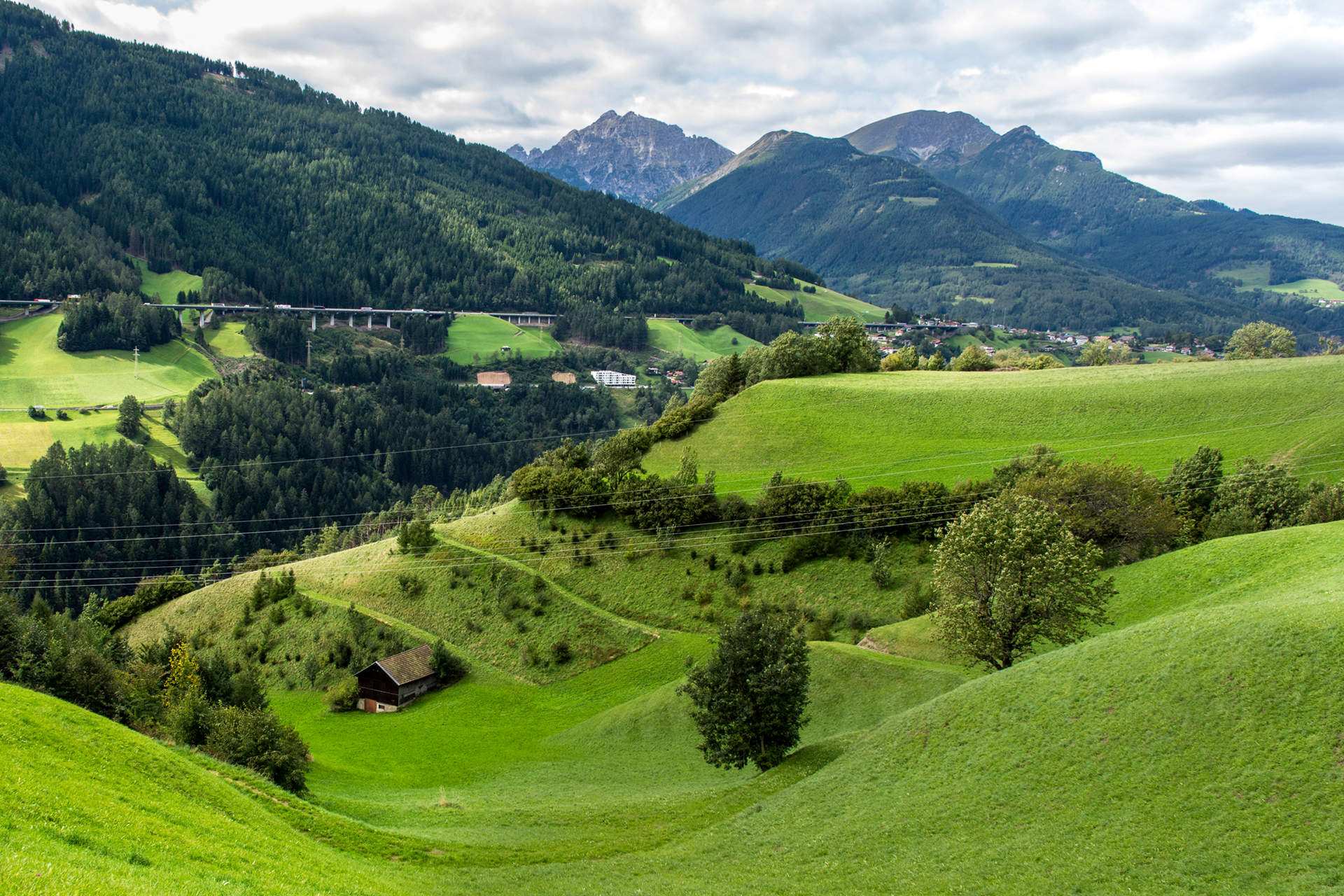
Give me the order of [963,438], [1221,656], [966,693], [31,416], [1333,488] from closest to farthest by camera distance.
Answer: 1. [1221,656]
2. [966,693]
3. [1333,488]
4. [963,438]
5. [31,416]

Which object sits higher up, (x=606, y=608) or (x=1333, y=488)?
(x=1333, y=488)

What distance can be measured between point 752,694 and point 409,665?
4344 centimetres

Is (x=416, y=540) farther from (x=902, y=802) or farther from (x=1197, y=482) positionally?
(x=1197, y=482)

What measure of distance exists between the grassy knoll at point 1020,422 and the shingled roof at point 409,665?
114 ft

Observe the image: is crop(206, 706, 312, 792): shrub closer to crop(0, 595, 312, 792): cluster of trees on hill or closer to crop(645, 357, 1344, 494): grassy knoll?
crop(0, 595, 312, 792): cluster of trees on hill

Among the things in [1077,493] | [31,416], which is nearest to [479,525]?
[1077,493]

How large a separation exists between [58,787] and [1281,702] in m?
34.1

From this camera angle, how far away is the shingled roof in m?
68.4

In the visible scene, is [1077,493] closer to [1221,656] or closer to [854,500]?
[854,500]

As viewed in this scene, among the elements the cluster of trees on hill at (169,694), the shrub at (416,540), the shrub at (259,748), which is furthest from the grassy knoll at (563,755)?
the shrub at (416,540)

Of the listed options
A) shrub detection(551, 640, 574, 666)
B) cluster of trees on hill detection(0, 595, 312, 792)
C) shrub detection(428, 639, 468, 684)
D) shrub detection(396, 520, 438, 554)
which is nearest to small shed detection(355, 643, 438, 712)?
shrub detection(428, 639, 468, 684)

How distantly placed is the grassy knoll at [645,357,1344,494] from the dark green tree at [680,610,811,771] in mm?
44185

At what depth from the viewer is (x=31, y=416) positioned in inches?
6540

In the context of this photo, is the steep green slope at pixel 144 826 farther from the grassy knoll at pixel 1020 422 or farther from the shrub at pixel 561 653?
the grassy knoll at pixel 1020 422
